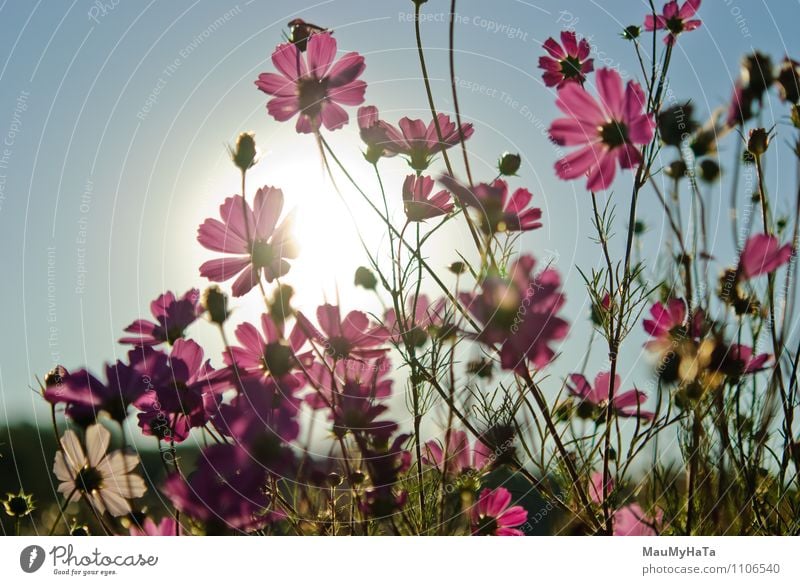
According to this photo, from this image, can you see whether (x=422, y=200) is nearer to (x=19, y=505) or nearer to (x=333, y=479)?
(x=333, y=479)

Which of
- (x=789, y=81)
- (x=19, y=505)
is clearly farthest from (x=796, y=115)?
(x=19, y=505)

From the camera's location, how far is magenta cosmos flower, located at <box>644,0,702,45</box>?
58cm

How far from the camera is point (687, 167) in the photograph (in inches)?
24.5

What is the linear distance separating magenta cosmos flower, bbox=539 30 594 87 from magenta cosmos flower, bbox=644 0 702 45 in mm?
80

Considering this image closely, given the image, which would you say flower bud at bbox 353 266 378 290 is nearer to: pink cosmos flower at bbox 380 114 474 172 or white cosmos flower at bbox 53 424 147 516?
pink cosmos flower at bbox 380 114 474 172

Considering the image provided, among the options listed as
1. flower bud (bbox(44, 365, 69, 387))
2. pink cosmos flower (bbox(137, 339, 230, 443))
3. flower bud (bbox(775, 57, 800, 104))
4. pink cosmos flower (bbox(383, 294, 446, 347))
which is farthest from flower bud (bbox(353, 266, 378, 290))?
flower bud (bbox(775, 57, 800, 104))

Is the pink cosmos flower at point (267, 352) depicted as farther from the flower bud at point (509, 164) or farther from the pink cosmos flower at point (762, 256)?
the pink cosmos flower at point (762, 256)

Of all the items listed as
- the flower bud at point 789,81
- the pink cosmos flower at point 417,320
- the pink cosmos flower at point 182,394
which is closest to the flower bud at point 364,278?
the pink cosmos flower at point 417,320

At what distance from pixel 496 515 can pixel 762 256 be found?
0.33 metres

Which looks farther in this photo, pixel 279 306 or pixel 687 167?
pixel 687 167

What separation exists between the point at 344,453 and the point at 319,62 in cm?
30

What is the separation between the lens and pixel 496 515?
1.90 ft
